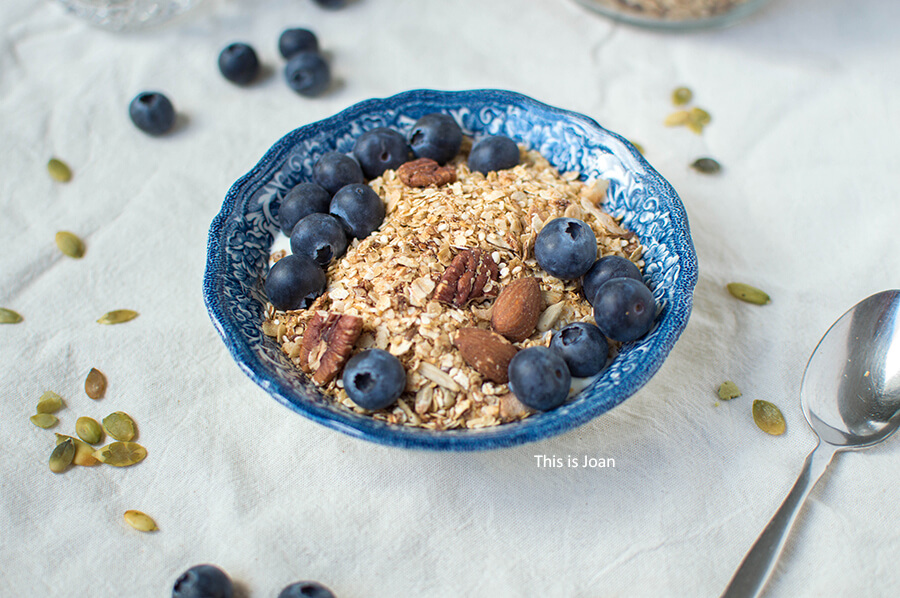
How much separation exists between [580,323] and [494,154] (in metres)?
0.41

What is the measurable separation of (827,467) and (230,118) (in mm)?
1560

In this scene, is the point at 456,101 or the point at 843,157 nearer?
the point at 456,101

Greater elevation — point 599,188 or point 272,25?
point 272,25

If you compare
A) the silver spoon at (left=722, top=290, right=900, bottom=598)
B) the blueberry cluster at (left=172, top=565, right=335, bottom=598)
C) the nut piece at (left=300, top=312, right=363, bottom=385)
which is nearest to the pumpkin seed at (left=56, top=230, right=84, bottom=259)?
the nut piece at (left=300, top=312, right=363, bottom=385)

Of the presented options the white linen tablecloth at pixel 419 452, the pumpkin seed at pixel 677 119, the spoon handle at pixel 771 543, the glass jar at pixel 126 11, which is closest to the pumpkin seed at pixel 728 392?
the white linen tablecloth at pixel 419 452

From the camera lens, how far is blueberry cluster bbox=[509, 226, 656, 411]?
96 cm

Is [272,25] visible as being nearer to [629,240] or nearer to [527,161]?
[527,161]

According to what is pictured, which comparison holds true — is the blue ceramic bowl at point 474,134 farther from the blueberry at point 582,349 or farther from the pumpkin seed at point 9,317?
the pumpkin seed at point 9,317

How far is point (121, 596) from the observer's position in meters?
0.99

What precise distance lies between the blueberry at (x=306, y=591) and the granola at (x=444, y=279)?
0.26m

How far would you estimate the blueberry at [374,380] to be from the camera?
3.16 ft

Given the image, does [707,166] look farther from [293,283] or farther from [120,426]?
[120,426]

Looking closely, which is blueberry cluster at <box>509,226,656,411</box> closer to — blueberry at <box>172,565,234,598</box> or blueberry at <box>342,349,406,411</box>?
blueberry at <box>342,349,406,411</box>

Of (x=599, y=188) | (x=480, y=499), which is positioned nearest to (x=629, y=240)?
(x=599, y=188)
